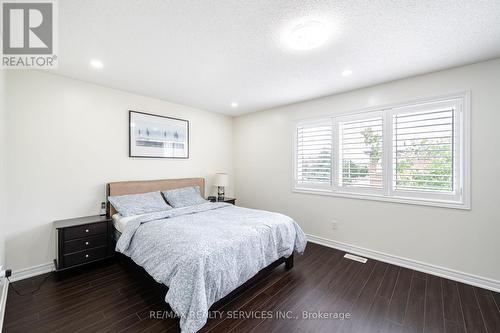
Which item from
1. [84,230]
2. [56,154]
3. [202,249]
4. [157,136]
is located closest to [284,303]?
[202,249]

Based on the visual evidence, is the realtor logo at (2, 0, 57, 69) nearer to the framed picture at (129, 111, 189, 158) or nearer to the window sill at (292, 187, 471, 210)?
the framed picture at (129, 111, 189, 158)

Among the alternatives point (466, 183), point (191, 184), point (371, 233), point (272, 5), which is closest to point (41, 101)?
point (191, 184)

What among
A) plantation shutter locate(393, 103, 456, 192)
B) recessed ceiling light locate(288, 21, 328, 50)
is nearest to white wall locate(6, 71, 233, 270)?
recessed ceiling light locate(288, 21, 328, 50)

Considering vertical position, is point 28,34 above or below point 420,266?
above

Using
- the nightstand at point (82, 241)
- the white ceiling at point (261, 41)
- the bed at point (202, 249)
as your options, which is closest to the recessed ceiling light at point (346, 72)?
the white ceiling at point (261, 41)

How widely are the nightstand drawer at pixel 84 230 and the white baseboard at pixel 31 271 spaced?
0.60m

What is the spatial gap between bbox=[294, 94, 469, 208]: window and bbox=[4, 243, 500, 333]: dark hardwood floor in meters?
1.09

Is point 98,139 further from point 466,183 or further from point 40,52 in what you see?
point 466,183

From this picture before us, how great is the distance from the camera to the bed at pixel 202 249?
1.68m

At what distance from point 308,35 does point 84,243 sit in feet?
11.5

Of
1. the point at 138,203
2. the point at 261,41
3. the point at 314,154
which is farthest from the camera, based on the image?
the point at 314,154

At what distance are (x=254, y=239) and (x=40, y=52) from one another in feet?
10.1

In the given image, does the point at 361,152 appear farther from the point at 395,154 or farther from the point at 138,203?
the point at 138,203

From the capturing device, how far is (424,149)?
275 centimetres
